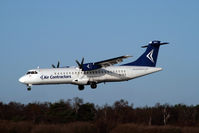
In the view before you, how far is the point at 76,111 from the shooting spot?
4959cm

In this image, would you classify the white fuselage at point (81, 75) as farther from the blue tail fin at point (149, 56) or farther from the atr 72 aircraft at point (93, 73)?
the blue tail fin at point (149, 56)

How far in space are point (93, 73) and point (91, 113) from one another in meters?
4.79

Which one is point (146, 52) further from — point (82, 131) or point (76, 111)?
point (82, 131)

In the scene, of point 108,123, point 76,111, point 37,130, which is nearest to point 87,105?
point 76,111

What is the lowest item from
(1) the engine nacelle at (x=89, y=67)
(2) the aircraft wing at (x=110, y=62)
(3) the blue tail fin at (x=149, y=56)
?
(1) the engine nacelle at (x=89, y=67)

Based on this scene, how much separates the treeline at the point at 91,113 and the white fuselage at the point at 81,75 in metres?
3.78

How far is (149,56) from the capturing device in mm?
51344

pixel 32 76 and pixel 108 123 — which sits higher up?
pixel 32 76

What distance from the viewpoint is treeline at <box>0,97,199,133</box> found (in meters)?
46.9

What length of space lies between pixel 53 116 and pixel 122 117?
877cm

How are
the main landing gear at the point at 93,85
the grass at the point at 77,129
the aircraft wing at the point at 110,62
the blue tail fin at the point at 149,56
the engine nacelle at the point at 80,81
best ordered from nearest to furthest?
the grass at the point at 77,129 → the aircraft wing at the point at 110,62 → the engine nacelle at the point at 80,81 → the main landing gear at the point at 93,85 → the blue tail fin at the point at 149,56

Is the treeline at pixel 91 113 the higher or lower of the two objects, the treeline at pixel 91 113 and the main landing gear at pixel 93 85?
the lower

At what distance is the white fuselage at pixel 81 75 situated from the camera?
1868 inches

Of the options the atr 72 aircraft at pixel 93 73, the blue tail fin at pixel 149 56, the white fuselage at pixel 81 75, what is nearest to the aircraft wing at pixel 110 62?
the atr 72 aircraft at pixel 93 73
